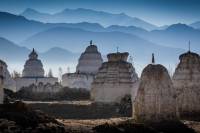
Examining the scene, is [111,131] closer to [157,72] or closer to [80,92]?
[157,72]

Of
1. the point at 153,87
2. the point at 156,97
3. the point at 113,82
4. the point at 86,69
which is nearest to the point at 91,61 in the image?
the point at 86,69

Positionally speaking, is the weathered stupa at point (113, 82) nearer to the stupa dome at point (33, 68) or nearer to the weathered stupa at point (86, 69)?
the weathered stupa at point (86, 69)

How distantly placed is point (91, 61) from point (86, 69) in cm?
122

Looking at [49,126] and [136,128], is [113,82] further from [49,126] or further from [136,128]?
[49,126]

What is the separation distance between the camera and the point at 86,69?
64125mm

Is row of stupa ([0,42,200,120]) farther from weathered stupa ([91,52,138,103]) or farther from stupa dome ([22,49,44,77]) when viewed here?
stupa dome ([22,49,44,77])

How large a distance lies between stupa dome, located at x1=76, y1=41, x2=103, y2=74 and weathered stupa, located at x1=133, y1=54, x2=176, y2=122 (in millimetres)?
36998

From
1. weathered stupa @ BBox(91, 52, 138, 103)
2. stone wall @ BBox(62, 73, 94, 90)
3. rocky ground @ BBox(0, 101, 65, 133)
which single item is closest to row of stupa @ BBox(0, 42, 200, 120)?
weathered stupa @ BBox(91, 52, 138, 103)

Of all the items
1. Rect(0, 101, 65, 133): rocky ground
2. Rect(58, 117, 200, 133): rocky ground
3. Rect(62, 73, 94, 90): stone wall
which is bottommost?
Rect(58, 117, 200, 133): rocky ground

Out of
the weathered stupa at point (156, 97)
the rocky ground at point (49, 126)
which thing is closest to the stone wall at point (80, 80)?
the weathered stupa at point (156, 97)

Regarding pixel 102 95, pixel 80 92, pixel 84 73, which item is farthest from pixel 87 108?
pixel 84 73

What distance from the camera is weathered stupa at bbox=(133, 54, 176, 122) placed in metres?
25.7

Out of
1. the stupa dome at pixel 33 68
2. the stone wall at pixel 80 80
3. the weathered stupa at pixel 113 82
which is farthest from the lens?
the stupa dome at pixel 33 68

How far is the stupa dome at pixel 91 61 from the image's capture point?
63.3m
